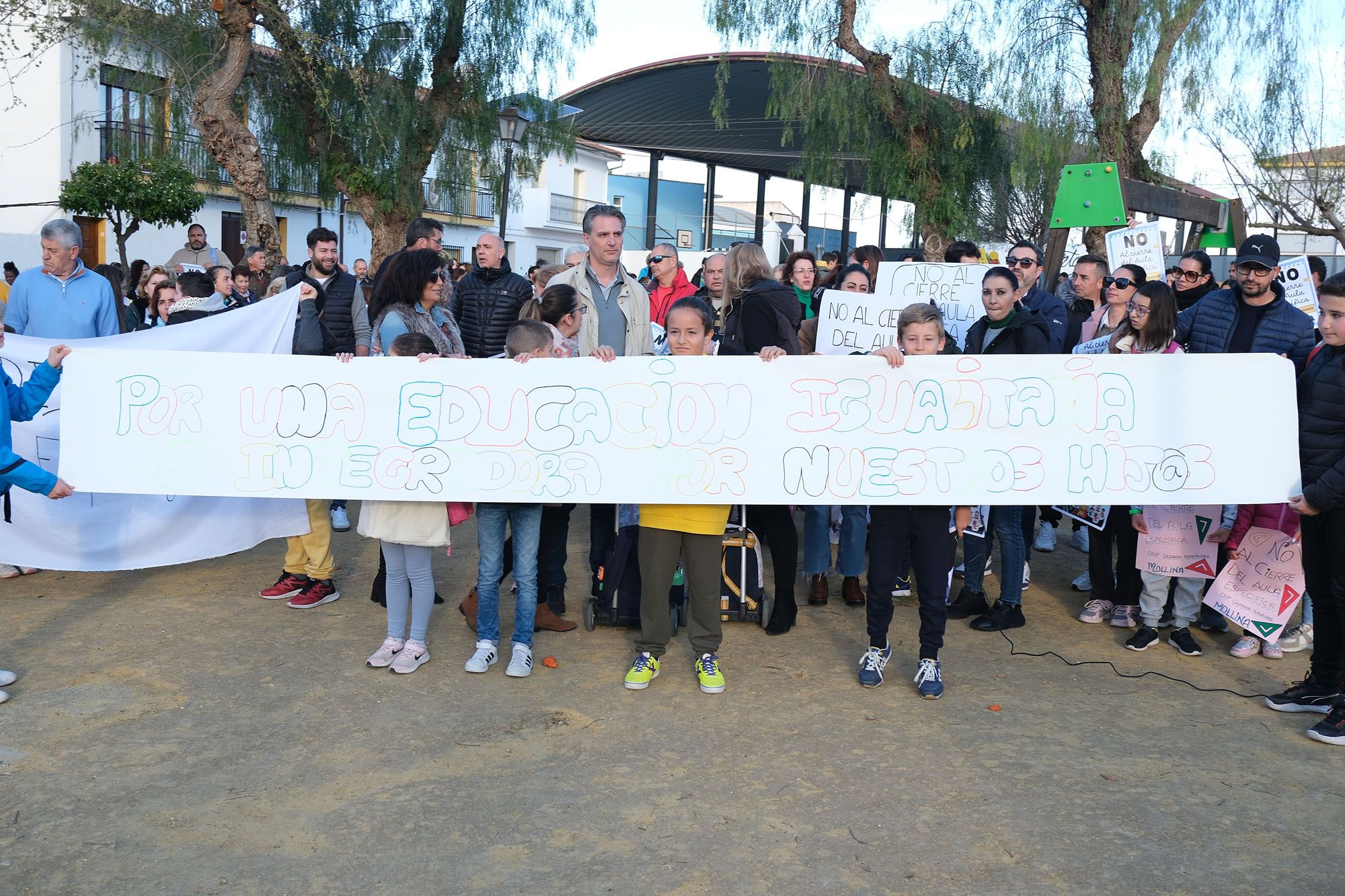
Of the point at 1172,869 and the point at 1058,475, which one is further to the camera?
the point at 1058,475

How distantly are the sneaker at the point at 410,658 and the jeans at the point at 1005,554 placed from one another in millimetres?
2824

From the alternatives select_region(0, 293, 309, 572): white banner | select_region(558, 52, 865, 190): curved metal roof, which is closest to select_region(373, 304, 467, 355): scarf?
select_region(0, 293, 309, 572): white banner

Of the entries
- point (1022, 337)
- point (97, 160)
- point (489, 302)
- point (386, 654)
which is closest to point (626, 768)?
point (386, 654)

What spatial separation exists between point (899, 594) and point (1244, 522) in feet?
6.11

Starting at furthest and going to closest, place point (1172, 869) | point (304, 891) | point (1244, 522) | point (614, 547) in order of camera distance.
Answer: point (614, 547)
point (1244, 522)
point (1172, 869)
point (304, 891)

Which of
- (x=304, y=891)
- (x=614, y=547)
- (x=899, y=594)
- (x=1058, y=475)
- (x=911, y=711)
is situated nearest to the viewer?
(x=304, y=891)

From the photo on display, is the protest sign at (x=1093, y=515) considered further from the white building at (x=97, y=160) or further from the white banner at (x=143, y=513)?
the white building at (x=97, y=160)

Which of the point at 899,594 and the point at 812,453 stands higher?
the point at 812,453

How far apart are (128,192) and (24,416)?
57.3ft

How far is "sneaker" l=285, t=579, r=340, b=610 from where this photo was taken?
5551 millimetres

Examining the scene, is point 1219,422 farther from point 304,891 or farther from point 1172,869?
point 304,891

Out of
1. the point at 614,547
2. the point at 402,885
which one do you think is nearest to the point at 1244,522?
the point at 614,547

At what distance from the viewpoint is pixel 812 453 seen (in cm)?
464

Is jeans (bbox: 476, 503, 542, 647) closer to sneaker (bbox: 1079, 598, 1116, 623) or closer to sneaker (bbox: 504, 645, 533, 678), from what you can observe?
sneaker (bbox: 504, 645, 533, 678)
